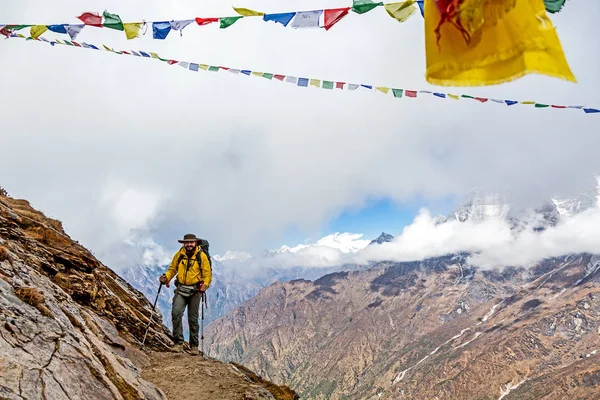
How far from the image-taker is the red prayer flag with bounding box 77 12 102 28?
404 inches

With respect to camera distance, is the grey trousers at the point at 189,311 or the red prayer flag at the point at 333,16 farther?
the grey trousers at the point at 189,311

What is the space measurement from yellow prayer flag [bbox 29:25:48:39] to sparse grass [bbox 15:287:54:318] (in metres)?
7.11

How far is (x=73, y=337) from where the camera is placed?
8.05 metres

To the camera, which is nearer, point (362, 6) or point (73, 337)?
point (73, 337)

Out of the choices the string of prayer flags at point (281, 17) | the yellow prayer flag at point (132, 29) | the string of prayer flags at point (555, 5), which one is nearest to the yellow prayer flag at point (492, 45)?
the string of prayer flags at point (555, 5)

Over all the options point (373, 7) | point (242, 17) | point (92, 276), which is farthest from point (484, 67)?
point (92, 276)

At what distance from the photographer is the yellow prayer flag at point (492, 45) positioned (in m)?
4.03

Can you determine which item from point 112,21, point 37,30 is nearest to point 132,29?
point 112,21

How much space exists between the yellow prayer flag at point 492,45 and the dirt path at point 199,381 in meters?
9.03

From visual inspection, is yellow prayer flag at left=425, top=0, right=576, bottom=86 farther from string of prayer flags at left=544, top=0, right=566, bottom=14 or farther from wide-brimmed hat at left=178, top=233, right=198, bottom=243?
wide-brimmed hat at left=178, top=233, right=198, bottom=243

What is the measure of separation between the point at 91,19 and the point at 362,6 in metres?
Result: 6.94

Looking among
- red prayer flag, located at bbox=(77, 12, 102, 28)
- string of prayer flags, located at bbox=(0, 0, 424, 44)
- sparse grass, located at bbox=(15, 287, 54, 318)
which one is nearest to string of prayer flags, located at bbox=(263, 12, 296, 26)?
string of prayer flags, located at bbox=(0, 0, 424, 44)

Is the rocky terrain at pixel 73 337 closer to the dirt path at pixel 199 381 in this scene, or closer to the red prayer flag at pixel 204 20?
the dirt path at pixel 199 381

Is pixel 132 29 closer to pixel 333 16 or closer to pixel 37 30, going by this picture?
pixel 37 30
